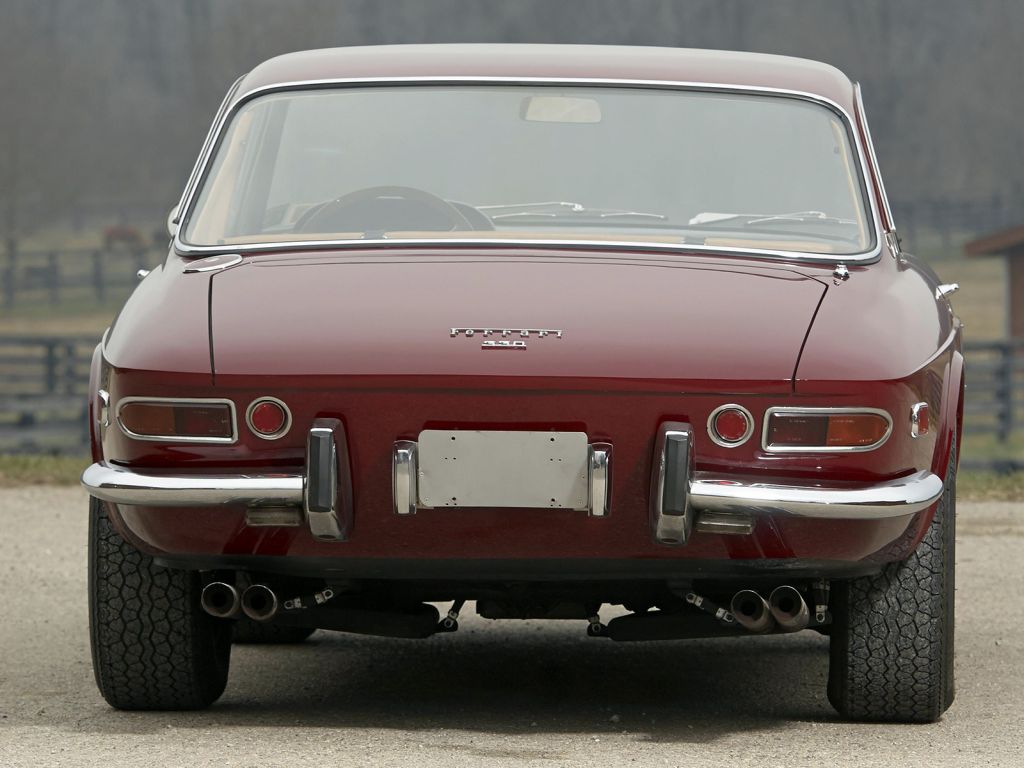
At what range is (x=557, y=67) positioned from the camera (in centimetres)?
528

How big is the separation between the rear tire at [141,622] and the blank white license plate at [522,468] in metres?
0.97

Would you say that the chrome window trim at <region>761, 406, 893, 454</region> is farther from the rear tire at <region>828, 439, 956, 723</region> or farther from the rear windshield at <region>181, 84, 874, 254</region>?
the rear windshield at <region>181, 84, 874, 254</region>

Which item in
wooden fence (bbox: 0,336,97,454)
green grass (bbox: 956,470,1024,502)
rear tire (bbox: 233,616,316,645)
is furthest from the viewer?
wooden fence (bbox: 0,336,97,454)

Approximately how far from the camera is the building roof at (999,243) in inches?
1224

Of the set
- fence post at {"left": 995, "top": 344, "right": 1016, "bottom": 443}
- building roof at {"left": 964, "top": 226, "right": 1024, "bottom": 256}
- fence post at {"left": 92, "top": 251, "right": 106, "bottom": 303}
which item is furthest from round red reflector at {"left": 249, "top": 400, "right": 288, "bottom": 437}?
fence post at {"left": 92, "top": 251, "right": 106, "bottom": 303}

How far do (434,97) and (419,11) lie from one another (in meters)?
114

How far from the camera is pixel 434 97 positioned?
5.24 metres

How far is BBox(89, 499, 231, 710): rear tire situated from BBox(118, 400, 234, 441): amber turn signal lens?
56cm

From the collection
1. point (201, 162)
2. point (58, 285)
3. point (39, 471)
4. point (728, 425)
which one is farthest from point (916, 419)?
point (58, 285)

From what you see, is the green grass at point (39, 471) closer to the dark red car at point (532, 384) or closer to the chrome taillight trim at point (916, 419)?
the dark red car at point (532, 384)

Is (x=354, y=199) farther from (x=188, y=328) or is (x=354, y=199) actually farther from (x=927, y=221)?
(x=927, y=221)

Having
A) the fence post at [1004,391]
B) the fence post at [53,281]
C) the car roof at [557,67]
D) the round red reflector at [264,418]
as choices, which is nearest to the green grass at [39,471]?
the car roof at [557,67]

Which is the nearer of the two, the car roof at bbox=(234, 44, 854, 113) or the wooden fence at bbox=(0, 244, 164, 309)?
the car roof at bbox=(234, 44, 854, 113)

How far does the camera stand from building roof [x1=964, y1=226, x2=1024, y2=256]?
31078mm
